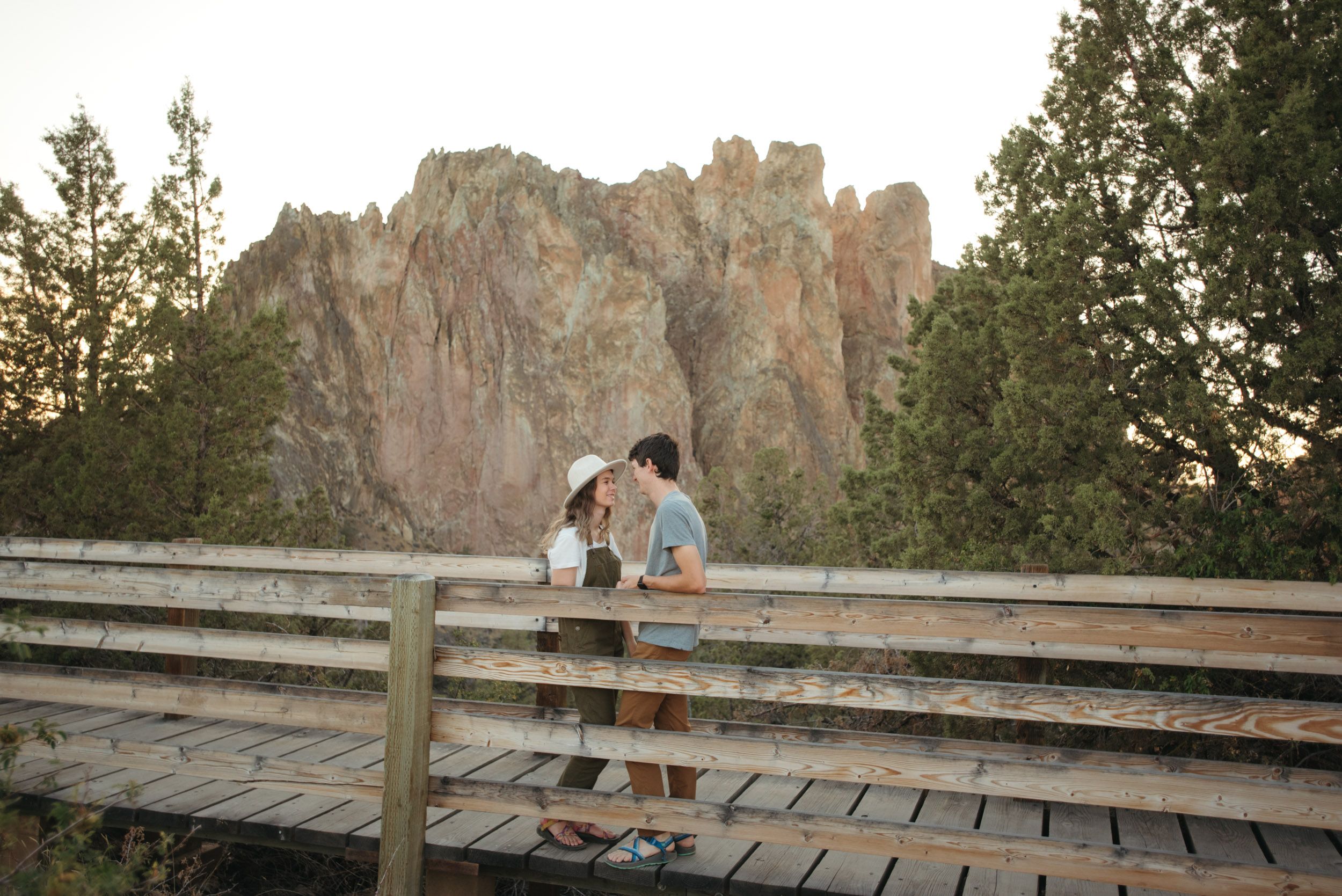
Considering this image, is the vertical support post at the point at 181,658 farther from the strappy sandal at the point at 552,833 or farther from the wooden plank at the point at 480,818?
the strappy sandal at the point at 552,833

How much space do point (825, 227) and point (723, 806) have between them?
55.9m

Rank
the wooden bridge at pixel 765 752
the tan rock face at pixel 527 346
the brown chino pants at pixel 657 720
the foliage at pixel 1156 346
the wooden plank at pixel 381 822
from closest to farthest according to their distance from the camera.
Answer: the wooden bridge at pixel 765 752 < the brown chino pants at pixel 657 720 < the wooden plank at pixel 381 822 < the foliage at pixel 1156 346 < the tan rock face at pixel 527 346

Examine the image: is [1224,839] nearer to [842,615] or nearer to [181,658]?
[842,615]

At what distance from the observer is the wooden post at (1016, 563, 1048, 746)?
186 inches

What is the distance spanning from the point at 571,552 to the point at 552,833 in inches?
44.8

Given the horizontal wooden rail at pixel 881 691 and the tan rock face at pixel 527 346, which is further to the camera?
the tan rock face at pixel 527 346

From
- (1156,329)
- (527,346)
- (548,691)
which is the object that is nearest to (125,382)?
(548,691)

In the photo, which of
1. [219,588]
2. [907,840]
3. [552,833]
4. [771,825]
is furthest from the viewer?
[219,588]

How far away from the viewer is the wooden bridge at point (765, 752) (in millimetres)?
3238

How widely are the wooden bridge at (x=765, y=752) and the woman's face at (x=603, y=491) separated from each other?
583 millimetres

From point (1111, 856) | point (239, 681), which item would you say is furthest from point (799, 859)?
point (239, 681)

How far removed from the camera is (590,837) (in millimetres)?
4094

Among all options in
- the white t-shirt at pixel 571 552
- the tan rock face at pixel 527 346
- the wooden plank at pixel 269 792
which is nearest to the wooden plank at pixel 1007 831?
the white t-shirt at pixel 571 552

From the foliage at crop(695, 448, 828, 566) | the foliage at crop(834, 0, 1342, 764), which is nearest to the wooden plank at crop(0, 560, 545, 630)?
the foliage at crop(834, 0, 1342, 764)
